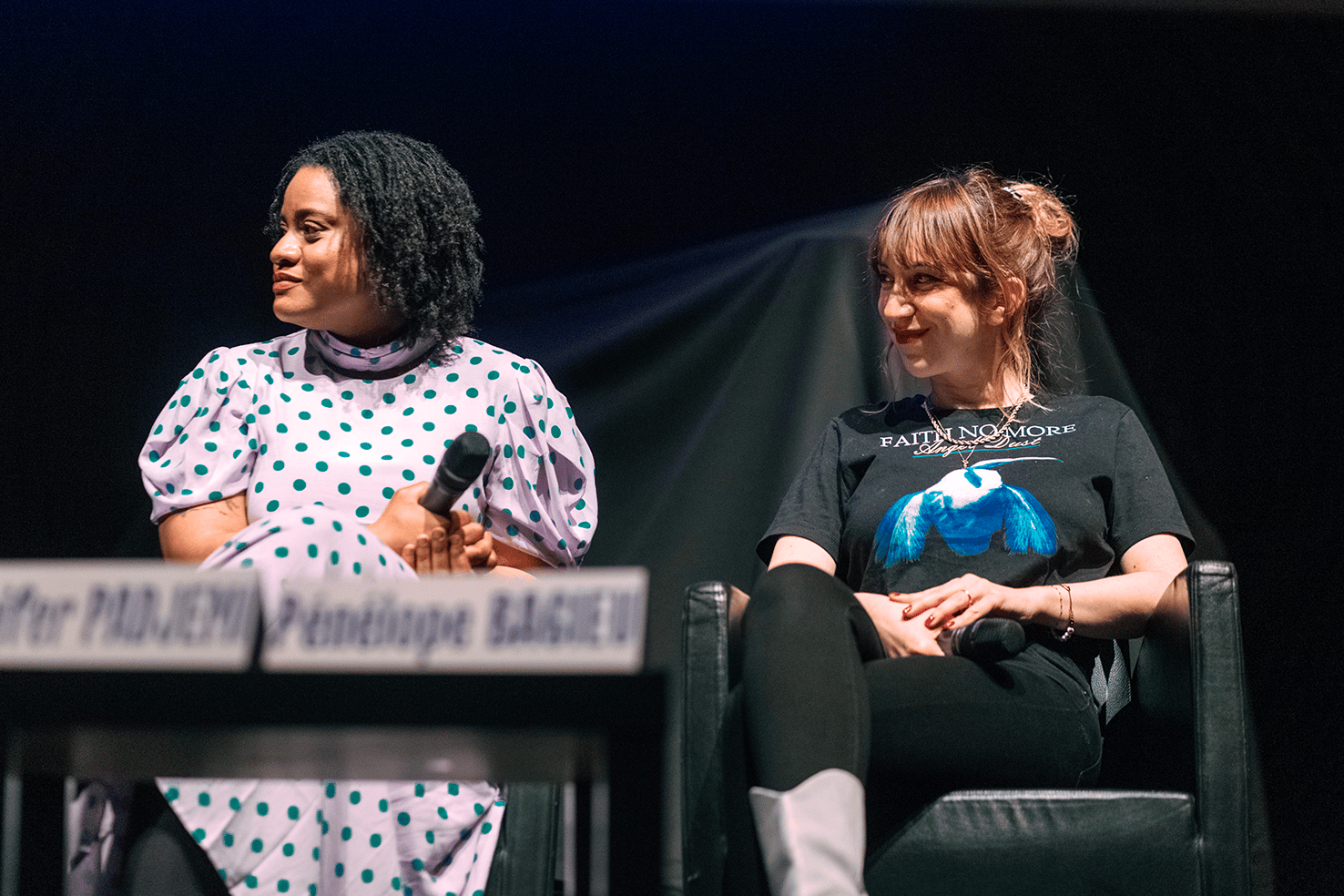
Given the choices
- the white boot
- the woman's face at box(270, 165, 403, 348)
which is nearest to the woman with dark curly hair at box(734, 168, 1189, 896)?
the white boot

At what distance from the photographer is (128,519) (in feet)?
6.08

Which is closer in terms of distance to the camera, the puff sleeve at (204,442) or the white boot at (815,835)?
the white boot at (815,835)

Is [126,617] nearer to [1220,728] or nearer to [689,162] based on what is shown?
[1220,728]

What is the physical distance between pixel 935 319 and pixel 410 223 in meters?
0.65

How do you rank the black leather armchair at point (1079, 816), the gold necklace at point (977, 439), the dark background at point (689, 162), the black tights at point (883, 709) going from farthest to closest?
the dark background at point (689, 162), the gold necklace at point (977, 439), the black leather armchair at point (1079, 816), the black tights at point (883, 709)

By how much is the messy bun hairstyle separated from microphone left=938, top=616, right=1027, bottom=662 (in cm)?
46

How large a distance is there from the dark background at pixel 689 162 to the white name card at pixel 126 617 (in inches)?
51.4

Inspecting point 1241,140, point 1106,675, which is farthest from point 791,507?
point 1241,140

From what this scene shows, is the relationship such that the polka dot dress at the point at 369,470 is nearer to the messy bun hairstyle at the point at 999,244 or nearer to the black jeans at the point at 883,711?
the black jeans at the point at 883,711

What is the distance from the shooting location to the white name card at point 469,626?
0.59 m

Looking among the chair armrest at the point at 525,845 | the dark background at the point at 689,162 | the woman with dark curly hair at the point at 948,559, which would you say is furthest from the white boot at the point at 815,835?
the dark background at the point at 689,162

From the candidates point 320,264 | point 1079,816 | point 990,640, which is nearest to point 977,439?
point 990,640

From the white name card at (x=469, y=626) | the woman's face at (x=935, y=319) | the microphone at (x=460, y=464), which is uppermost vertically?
the woman's face at (x=935, y=319)

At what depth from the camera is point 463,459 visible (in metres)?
0.91
